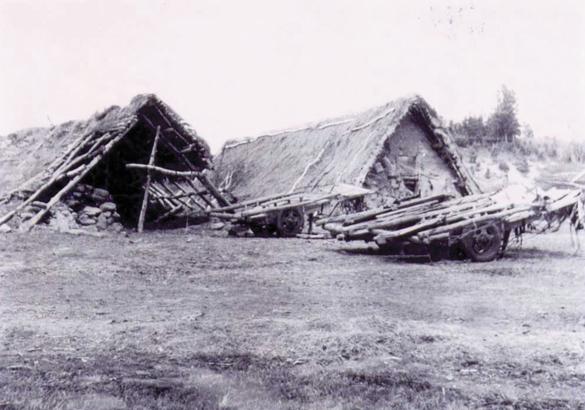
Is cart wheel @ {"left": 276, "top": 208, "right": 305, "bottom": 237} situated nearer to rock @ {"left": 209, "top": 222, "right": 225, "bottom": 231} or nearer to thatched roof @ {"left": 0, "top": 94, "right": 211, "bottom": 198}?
rock @ {"left": 209, "top": 222, "right": 225, "bottom": 231}

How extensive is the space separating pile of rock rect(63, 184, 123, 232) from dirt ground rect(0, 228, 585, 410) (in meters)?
5.18

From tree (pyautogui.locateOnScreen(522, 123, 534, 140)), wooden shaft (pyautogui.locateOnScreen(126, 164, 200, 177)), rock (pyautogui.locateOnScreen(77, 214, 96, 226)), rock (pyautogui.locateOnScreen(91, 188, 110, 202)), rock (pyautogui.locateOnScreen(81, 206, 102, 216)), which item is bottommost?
rock (pyautogui.locateOnScreen(77, 214, 96, 226))

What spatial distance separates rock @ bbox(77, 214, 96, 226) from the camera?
50.7 ft

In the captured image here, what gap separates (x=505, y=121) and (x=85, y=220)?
96.9 feet

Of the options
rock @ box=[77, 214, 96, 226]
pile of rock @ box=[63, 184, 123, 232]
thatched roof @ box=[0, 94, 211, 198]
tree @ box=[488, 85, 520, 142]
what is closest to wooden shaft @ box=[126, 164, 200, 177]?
thatched roof @ box=[0, 94, 211, 198]

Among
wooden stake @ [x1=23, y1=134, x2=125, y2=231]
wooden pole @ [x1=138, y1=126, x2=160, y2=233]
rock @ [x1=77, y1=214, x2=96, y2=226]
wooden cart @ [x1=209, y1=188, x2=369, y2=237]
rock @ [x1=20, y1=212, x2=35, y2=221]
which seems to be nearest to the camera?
wooden stake @ [x1=23, y1=134, x2=125, y2=231]

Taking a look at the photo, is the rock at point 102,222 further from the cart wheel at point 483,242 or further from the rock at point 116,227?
the cart wheel at point 483,242

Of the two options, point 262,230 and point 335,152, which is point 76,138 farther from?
point 335,152

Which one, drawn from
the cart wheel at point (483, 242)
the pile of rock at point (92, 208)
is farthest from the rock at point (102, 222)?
the cart wheel at point (483, 242)

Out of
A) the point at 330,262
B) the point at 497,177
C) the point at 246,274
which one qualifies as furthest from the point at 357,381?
the point at 497,177

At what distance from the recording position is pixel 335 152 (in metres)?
19.7

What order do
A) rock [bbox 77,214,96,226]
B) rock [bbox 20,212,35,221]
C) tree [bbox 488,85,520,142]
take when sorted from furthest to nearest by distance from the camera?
tree [bbox 488,85,520,142] < rock [bbox 77,214,96,226] < rock [bbox 20,212,35,221]

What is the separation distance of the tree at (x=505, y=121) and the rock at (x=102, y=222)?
27.6m

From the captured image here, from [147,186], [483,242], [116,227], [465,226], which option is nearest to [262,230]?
[147,186]
